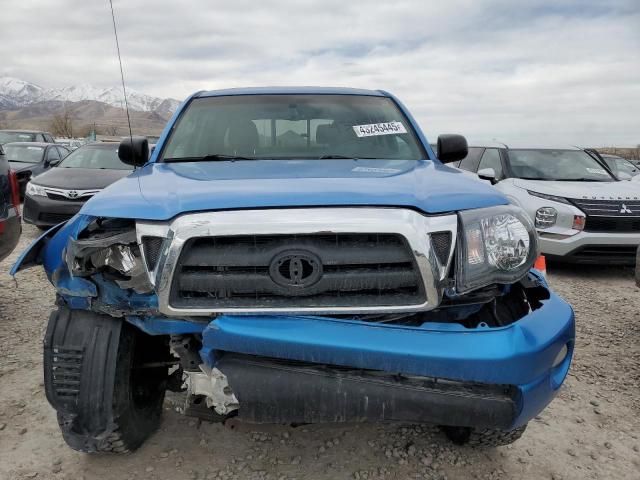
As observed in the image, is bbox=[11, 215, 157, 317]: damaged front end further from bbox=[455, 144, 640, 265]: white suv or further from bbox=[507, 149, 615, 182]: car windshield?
bbox=[507, 149, 615, 182]: car windshield

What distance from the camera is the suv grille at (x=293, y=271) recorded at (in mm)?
1873

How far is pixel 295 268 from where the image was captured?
1.87 meters

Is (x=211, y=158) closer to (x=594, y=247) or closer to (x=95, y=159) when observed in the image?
(x=594, y=247)

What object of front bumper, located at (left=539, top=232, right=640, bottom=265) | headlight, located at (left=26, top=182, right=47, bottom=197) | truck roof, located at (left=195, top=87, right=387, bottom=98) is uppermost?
truck roof, located at (left=195, top=87, right=387, bottom=98)

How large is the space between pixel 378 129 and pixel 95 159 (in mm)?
7658

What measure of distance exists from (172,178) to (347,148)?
1154 millimetres

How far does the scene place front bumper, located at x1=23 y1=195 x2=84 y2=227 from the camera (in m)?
7.98

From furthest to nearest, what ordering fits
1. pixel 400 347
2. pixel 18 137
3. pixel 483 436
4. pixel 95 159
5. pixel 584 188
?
pixel 18 137, pixel 95 159, pixel 584 188, pixel 483 436, pixel 400 347

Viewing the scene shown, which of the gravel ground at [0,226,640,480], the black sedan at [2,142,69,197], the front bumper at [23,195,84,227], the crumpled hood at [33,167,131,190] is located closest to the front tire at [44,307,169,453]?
the gravel ground at [0,226,640,480]

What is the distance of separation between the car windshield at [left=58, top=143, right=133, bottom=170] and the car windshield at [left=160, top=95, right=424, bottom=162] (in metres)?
6.39

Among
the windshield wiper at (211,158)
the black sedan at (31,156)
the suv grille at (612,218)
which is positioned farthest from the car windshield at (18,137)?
the suv grille at (612,218)

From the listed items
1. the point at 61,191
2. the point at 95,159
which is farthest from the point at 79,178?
the point at 95,159

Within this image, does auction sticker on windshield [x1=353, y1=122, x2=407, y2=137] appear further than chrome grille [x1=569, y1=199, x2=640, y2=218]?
No

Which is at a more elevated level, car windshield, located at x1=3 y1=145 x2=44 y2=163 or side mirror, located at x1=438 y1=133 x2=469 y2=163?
side mirror, located at x1=438 y1=133 x2=469 y2=163
